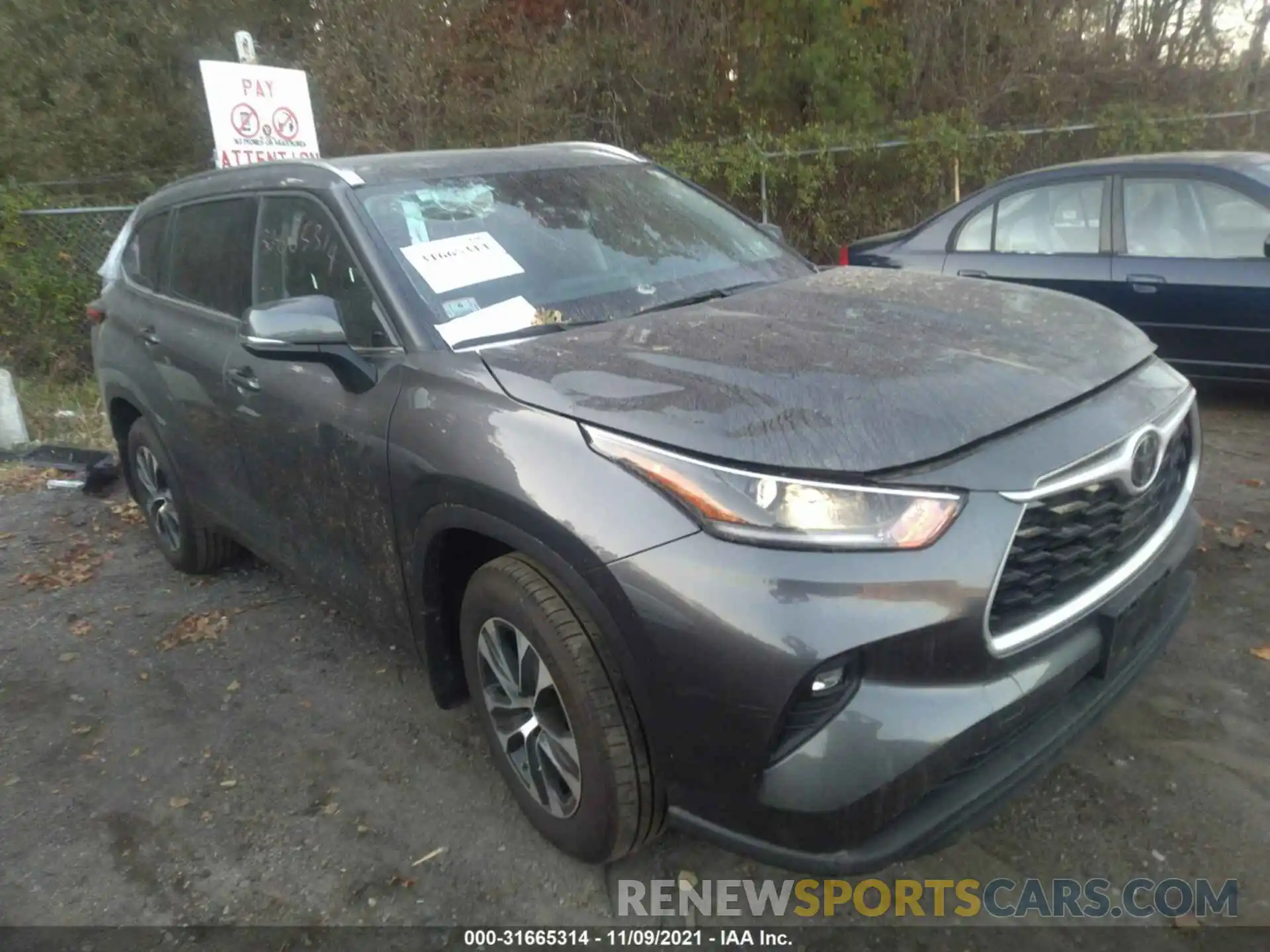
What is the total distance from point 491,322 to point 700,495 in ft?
3.54

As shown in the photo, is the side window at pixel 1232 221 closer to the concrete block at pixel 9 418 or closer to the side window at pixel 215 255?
the side window at pixel 215 255

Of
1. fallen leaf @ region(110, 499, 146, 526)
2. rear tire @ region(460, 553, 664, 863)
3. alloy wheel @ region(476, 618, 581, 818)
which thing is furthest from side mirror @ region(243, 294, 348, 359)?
fallen leaf @ region(110, 499, 146, 526)

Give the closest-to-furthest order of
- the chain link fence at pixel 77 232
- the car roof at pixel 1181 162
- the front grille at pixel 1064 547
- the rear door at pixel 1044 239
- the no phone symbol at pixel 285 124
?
1. the front grille at pixel 1064 547
2. the car roof at pixel 1181 162
3. the rear door at pixel 1044 239
4. the no phone symbol at pixel 285 124
5. the chain link fence at pixel 77 232

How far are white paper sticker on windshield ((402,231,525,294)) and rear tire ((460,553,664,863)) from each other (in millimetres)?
924

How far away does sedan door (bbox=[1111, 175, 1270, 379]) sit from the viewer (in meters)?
5.46

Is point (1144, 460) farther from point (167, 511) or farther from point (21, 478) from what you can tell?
point (21, 478)

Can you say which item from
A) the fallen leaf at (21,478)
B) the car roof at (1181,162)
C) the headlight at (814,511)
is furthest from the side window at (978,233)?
the fallen leaf at (21,478)

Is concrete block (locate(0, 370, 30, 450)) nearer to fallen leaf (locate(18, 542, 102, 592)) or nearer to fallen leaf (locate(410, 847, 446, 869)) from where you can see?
fallen leaf (locate(18, 542, 102, 592))

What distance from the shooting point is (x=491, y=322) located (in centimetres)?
296

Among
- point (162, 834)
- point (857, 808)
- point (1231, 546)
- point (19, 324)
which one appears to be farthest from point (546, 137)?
point (857, 808)

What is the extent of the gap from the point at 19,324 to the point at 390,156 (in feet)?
20.9

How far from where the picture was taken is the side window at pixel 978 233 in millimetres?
6410

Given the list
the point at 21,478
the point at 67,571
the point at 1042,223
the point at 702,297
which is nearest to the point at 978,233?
the point at 1042,223

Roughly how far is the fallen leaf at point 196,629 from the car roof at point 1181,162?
529 centimetres
